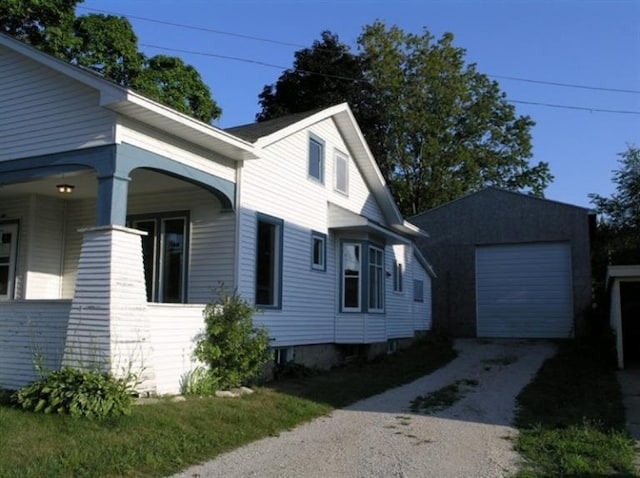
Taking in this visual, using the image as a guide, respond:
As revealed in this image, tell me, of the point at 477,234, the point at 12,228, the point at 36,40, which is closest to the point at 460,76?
the point at 477,234

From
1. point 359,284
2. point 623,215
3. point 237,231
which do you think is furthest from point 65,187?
point 623,215

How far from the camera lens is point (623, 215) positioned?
26938 millimetres

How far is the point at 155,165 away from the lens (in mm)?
9859

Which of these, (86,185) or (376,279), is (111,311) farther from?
(376,279)

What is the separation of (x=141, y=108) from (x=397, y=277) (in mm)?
11767

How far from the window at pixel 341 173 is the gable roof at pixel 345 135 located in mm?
472

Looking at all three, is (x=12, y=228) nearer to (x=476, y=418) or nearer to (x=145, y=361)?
(x=145, y=361)

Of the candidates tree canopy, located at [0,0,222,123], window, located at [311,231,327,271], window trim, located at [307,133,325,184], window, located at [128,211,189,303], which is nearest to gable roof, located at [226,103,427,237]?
window trim, located at [307,133,325,184]

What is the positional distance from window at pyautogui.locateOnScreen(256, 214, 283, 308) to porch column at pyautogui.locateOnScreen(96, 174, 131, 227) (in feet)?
12.1

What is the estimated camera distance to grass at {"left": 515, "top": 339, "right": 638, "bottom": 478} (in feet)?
21.8

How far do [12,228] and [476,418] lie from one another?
33.9ft

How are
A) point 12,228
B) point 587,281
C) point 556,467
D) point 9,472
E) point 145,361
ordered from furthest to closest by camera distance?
point 587,281, point 12,228, point 145,361, point 556,467, point 9,472

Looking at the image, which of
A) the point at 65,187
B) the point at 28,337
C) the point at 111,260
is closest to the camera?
the point at 111,260

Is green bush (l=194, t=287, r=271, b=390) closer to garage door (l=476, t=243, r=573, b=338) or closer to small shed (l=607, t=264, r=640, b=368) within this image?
small shed (l=607, t=264, r=640, b=368)
